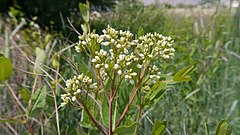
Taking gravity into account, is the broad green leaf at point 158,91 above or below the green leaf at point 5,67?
below

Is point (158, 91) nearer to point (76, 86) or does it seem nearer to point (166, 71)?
point (76, 86)

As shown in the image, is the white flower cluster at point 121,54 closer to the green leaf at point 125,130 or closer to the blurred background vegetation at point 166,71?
the green leaf at point 125,130

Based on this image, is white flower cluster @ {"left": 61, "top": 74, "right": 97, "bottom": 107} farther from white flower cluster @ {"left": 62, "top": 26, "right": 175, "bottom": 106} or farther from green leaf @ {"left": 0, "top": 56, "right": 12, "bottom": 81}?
green leaf @ {"left": 0, "top": 56, "right": 12, "bottom": 81}

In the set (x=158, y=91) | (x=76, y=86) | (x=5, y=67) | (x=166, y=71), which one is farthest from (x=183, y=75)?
(x=166, y=71)

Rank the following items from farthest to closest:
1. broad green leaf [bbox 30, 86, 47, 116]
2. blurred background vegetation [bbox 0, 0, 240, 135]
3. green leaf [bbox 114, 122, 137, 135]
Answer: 1. blurred background vegetation [bbox 0, 0, 240, 135]
2. broad green leaf [bbox 30, 86, 47, 116]
3. green leaf [bbox 114, 122, 137, 135]

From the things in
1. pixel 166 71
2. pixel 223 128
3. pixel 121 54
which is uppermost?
pixel 121 54

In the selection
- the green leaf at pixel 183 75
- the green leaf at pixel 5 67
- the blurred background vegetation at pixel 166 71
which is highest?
the green leaf at pixel 5 67

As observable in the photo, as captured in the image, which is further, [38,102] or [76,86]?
[38,102]

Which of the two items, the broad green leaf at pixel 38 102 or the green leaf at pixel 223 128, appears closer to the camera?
the green leaf at pixel 223 128

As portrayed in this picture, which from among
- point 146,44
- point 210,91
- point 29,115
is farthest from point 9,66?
point 210,91

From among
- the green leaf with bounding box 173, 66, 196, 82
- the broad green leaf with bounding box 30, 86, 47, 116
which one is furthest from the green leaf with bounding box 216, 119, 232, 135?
the broad green leaf with bounding box 30, 86, 47, 116

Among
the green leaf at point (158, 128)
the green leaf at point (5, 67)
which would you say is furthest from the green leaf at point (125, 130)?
the green leaf at point (5, 67)
